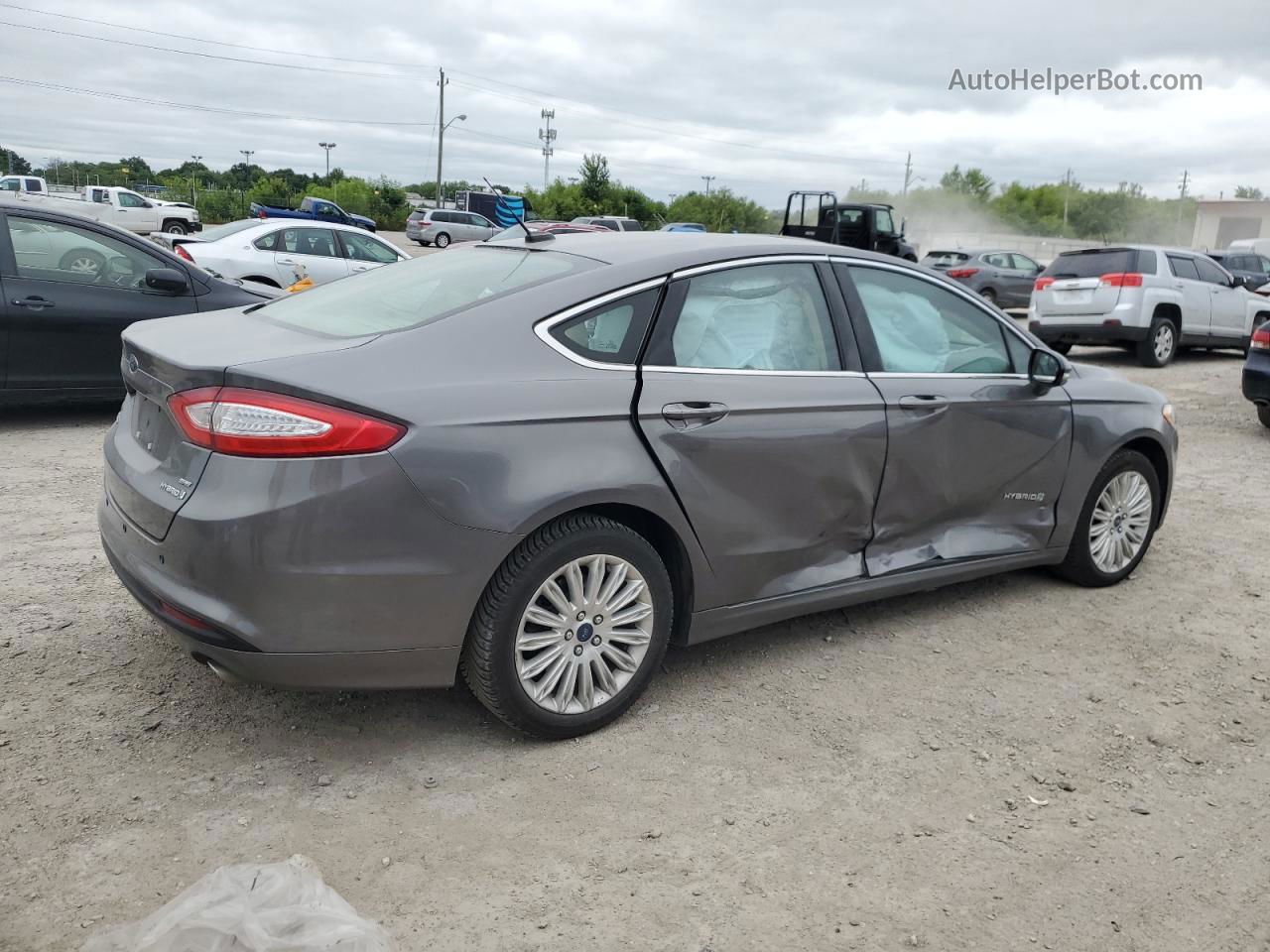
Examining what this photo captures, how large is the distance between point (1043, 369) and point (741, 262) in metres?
1.56

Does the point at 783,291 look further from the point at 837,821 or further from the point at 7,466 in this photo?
the point at 7,466

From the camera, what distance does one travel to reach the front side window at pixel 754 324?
3.57m

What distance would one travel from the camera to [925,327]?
170 inches

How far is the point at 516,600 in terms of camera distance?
3.07 meters

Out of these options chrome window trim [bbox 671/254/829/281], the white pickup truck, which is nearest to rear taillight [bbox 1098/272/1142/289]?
chrome window trim [bbox 671/254/829/281]

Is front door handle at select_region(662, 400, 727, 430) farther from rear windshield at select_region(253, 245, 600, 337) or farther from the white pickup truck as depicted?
the white pickup truck

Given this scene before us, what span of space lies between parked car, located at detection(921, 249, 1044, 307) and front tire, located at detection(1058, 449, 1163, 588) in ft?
58.4

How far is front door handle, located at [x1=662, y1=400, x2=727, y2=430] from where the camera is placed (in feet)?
11.1

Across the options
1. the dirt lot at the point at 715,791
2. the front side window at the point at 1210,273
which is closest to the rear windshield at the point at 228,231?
the dirt lot at the point at 715,791

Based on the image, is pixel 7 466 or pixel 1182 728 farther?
pixel 7 466

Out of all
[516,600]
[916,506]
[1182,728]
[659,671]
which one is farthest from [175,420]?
[1182,728]

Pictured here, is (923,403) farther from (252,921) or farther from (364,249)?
Result: (364,249)

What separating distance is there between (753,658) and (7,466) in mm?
4633

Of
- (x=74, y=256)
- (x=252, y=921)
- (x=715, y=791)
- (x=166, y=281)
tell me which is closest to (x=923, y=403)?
(x=715, y=791)
